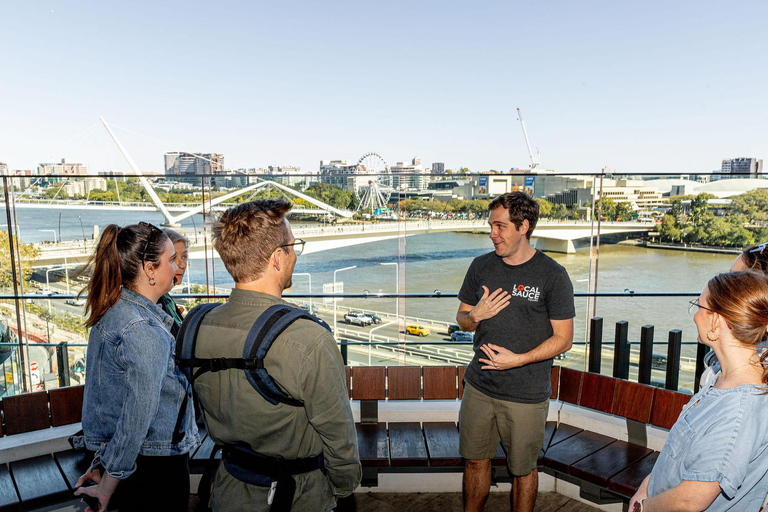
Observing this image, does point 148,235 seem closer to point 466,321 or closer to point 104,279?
point 104,279

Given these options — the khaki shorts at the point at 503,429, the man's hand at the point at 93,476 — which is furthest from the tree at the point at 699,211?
the man's hand at the point at 93,476

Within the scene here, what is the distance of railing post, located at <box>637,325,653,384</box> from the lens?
116 inches

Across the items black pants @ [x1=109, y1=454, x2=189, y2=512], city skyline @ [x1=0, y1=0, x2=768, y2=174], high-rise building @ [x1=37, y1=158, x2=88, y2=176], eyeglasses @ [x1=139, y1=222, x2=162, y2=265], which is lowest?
black pants @ [x1=109, y1=454, x2=189, y2=512]

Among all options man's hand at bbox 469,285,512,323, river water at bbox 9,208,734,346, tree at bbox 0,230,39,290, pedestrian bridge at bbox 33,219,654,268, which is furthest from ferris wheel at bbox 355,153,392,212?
tree at bbox 0,230,39,290

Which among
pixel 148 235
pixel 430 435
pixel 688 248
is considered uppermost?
pixel 148 235

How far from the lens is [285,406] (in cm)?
128

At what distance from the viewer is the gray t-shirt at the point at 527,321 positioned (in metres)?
2.34

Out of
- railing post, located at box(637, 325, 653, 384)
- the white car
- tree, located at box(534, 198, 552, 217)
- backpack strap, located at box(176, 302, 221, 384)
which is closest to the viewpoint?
backpack strap, located at box(176, 302, 221, 384)

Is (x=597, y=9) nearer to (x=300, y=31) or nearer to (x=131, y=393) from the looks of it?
(x=300, y=31)

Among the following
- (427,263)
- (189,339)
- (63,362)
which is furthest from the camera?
(427,263)

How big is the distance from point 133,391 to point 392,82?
6214 centimetres

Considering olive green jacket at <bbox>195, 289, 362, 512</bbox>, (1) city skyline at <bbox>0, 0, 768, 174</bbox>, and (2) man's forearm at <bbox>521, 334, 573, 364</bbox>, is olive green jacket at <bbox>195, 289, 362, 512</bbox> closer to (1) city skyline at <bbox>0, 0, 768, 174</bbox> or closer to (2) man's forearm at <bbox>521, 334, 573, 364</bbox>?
(2) man's forearm at <bbox>521, 334, 573, 364</bbox>

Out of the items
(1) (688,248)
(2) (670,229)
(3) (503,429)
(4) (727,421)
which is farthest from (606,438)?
(1) (688,248)

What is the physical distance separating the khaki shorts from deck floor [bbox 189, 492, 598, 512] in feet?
1.99
